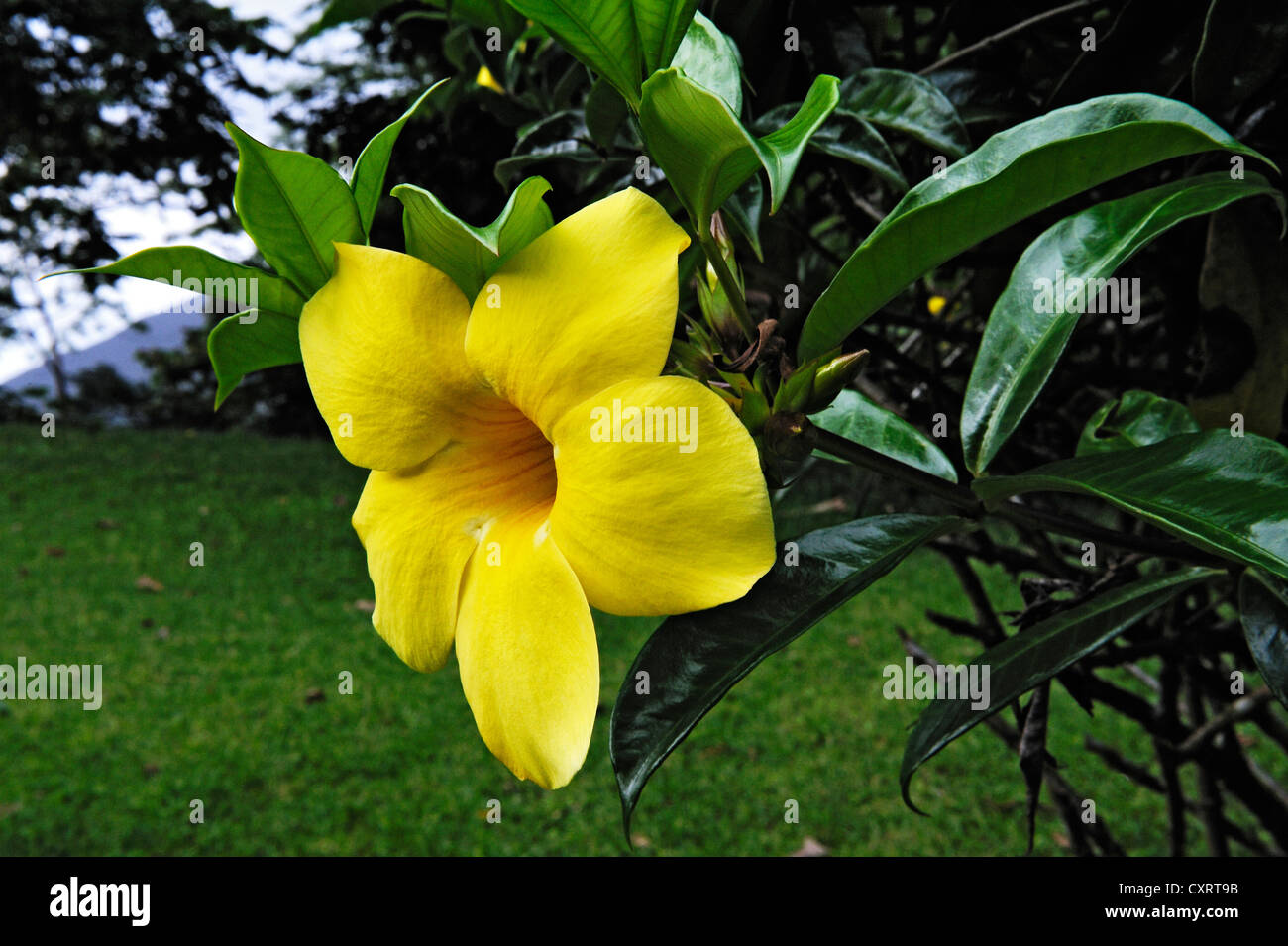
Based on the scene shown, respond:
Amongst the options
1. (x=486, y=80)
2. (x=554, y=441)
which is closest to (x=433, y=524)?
(x=554, y=441)

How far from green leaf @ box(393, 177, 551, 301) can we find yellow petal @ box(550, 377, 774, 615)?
0.32 ft

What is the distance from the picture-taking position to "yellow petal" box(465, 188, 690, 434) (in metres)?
0.45

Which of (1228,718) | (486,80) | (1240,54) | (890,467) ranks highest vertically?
(486,80)

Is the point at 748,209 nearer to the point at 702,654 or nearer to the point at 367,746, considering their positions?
the point at 702,654

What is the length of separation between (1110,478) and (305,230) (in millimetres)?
504

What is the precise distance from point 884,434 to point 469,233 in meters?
0.40

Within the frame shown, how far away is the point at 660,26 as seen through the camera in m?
0.51

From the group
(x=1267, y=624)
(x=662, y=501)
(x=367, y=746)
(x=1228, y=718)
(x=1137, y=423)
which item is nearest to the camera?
(x=662, y=501)

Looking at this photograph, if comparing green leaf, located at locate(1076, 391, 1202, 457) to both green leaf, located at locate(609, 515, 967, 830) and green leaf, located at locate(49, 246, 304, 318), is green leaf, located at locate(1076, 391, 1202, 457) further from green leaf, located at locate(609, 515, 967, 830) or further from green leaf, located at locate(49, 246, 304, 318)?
green leaf, located at locate(49, 246, 304, 318)

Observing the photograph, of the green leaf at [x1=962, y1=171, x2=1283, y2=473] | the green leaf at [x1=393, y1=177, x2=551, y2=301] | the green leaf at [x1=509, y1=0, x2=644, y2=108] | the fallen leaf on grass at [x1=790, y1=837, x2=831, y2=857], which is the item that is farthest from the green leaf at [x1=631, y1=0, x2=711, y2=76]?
the fallen leaf on grass at [x1=790, y1=837, x2=831, y2=857]

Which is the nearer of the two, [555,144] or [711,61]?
[711,61]

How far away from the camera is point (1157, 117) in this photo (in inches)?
18.3

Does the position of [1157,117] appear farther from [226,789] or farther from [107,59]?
[107,59]
